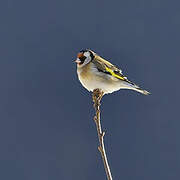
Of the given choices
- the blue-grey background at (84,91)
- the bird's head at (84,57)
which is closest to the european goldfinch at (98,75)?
the bird's head at (84,57)

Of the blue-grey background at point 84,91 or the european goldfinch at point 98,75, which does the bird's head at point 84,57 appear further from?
the blue-grey background at point 84,91

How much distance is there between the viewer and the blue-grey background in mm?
14988

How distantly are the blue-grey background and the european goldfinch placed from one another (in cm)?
1105

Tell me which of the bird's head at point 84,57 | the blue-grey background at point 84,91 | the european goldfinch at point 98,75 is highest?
the blue-grey background at point 84,91

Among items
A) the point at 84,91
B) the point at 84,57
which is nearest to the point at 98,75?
the point at 84,57

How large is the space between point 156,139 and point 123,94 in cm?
182

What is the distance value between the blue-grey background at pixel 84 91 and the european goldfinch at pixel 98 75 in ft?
36.3

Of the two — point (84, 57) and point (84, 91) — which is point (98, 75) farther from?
point (84, 91)

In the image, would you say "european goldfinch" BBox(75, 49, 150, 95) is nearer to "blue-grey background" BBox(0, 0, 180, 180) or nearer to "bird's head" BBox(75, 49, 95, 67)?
"bird's head" BBox(75, 49, 95, 67)

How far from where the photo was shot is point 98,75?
90.7 inches

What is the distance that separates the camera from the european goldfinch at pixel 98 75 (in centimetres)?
227

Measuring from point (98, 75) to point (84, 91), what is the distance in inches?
537

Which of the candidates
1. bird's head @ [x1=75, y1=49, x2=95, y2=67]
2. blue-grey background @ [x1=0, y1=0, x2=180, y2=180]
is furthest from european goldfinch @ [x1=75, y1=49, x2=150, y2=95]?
blue-grey background @ [x1=0, y1=0, x2=180, y2=180]

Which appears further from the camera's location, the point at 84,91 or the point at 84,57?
the point at 84,91
